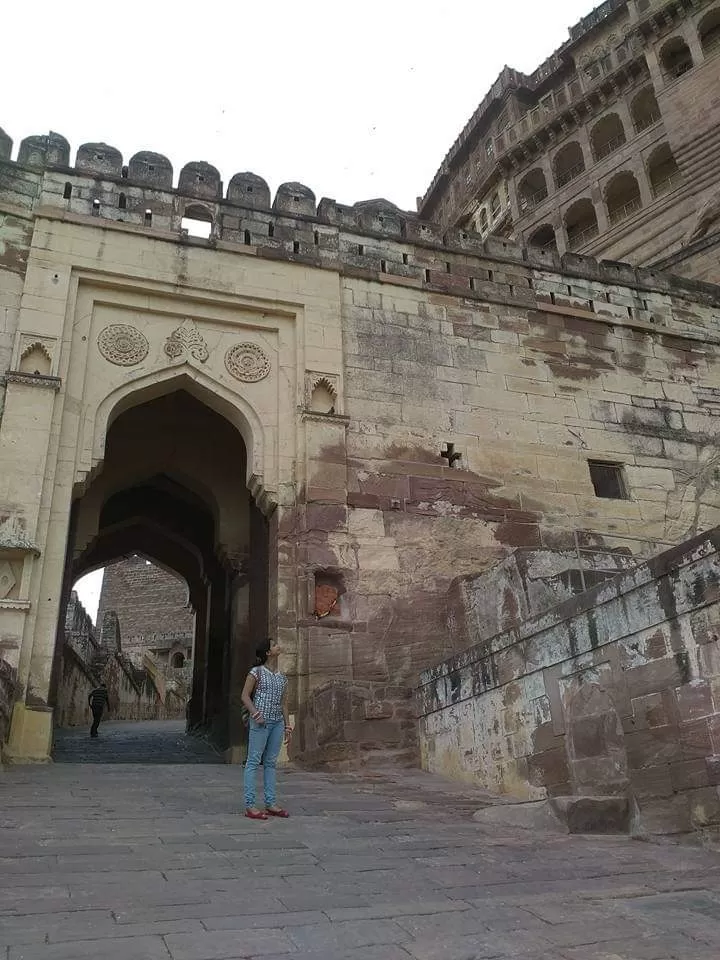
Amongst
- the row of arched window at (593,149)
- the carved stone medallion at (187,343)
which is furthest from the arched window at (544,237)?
the carved stone medallion at (187,343)

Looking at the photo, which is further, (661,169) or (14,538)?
(661,169)

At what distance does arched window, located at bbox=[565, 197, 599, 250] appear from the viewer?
24375 mm

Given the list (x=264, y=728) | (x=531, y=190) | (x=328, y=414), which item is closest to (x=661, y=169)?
(x=531, y=190)

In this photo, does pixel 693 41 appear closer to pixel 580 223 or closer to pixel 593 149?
pixel 593 149

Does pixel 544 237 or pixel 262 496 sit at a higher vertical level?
pixel 544 237

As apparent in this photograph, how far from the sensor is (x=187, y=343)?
30.5 ft

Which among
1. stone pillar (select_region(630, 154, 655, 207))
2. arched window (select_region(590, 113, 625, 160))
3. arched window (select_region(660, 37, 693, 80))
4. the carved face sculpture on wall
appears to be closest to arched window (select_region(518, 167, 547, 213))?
arched window (select_region(590, 113, 625, 160))

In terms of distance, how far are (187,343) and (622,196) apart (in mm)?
19571

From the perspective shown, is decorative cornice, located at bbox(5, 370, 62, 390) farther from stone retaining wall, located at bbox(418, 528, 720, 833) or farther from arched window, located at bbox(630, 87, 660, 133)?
arched window, located at bbox(630, 87, 660, 133)

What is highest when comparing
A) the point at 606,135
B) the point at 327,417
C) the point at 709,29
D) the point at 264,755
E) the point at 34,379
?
the point at 709,29

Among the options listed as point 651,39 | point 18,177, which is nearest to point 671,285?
point 18,177

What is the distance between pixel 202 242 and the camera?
9.81 metres

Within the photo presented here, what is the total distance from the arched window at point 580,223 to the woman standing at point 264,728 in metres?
22.4

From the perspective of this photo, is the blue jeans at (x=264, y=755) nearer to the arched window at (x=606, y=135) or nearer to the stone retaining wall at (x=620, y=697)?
the stone retaining wall at (x=620, y=697)
